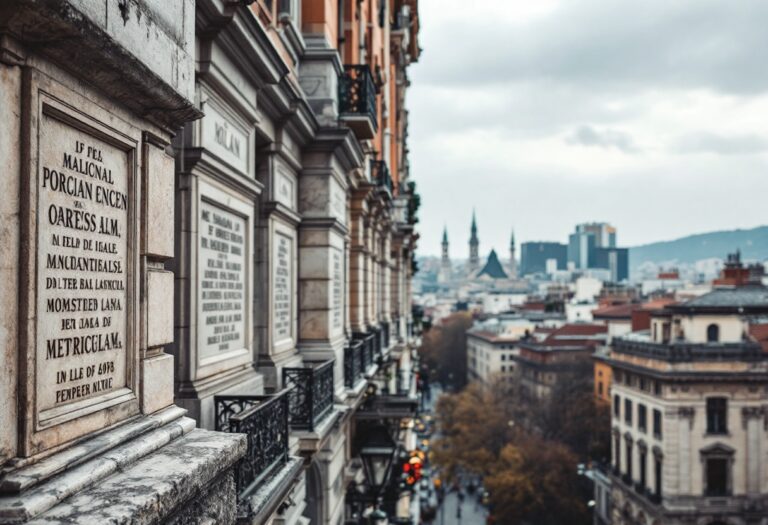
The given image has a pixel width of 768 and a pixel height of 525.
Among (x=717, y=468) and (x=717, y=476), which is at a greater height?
(x=717, y=468)

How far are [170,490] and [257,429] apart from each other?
146 inches

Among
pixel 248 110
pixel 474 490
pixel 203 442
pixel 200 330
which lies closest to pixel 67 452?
pixel 203 442

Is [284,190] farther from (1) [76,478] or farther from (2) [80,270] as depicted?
(1) [76,478]

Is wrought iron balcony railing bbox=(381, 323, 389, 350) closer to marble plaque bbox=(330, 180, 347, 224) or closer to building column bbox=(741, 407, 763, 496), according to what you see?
marble plaque bbox=(330, 180, 347, 224)

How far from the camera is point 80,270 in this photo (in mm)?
3740

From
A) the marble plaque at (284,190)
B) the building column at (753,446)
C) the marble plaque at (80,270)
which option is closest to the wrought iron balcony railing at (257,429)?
the marble plaque at (80,270)

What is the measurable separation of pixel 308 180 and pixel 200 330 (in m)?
5.58

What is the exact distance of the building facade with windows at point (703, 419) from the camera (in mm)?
49062

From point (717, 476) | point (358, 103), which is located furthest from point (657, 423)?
point (358, 103)

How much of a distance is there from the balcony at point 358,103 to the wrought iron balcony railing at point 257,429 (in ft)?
23.6

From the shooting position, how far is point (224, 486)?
4.48m

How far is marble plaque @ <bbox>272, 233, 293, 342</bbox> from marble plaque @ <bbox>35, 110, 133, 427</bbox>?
6698mm

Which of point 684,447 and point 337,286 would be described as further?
point 684,447

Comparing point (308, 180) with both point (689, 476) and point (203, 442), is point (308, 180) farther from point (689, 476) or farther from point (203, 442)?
point (689, 476)
